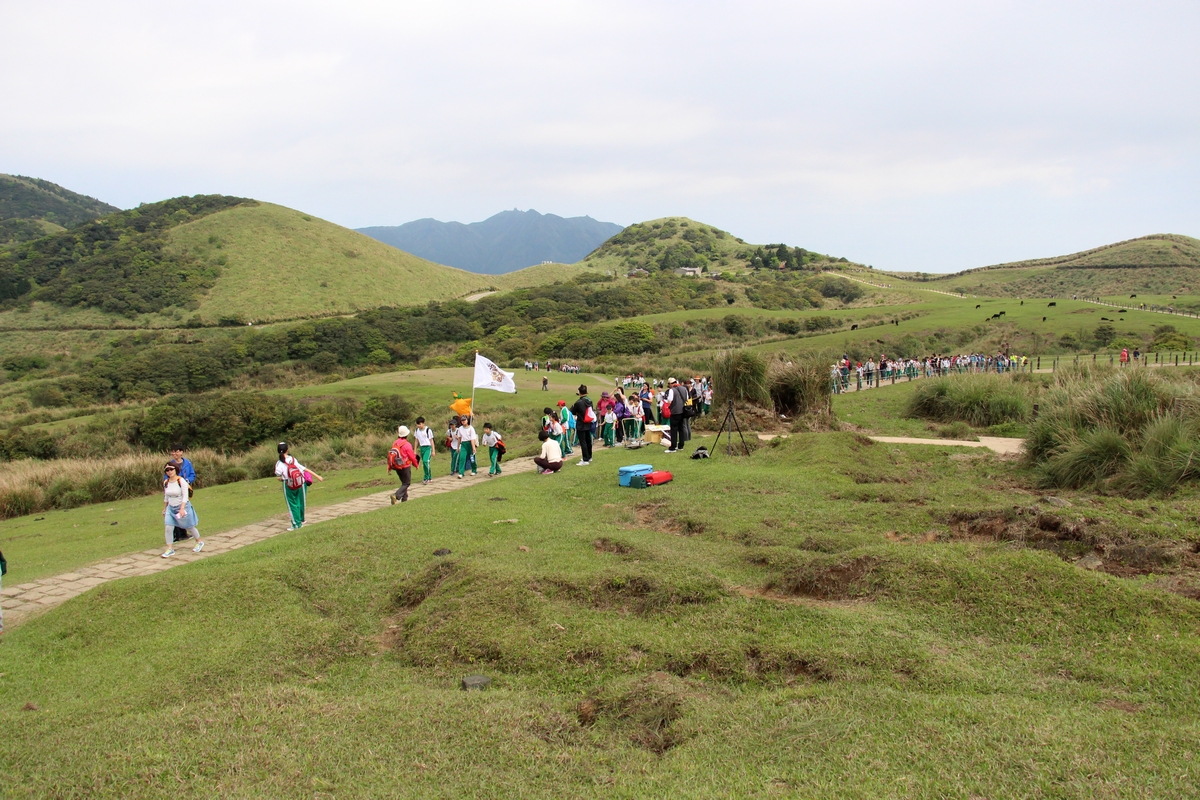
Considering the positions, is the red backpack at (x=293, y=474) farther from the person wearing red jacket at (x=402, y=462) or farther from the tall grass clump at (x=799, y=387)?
the tall grass clump at (x=799, y=387)

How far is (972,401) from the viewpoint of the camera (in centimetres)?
2059

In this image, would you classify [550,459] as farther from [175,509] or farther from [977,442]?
[977,442]

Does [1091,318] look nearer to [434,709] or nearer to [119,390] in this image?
[434,709]

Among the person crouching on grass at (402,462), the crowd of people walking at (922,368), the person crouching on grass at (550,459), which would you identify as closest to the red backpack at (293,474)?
the person crouching on grass at (402,462)

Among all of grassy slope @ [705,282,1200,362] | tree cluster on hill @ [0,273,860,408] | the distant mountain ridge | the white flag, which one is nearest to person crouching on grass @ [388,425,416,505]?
the white flag

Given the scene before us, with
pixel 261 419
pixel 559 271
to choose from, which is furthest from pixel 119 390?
pixel 559 271

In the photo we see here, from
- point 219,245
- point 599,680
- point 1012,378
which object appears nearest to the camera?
point 599,680

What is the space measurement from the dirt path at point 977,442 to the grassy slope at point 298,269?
79793 millimetres

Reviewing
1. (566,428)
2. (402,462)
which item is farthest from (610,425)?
(402,462)

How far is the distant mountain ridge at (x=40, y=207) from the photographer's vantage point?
12825cm

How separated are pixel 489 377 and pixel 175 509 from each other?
7.14m

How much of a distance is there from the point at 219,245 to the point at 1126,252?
135 meters

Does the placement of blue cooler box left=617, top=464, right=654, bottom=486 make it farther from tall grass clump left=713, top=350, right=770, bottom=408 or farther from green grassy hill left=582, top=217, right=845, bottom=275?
green grassy hill left=582, top=217, right=845, bottom=275

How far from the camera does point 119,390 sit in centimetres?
5322
